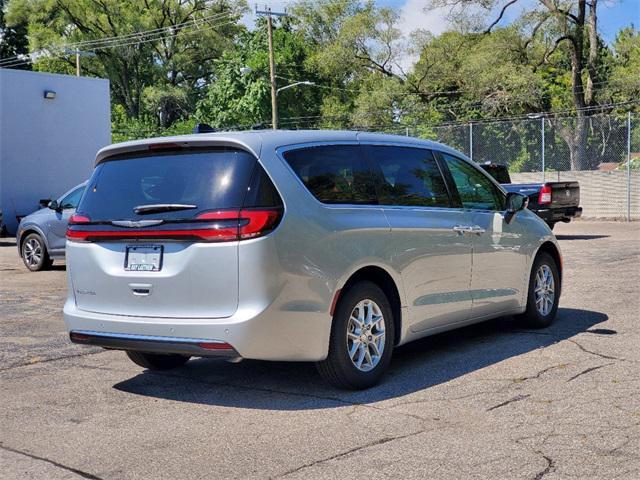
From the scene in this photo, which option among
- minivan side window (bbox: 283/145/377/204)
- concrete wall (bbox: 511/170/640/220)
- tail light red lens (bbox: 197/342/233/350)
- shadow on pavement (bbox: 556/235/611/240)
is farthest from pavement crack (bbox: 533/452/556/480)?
concrete wall (bbox: 511/170/640/220)

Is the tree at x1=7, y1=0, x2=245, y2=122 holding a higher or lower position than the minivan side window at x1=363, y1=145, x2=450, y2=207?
higher

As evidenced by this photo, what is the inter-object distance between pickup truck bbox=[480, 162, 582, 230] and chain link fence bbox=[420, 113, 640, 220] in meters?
7.38

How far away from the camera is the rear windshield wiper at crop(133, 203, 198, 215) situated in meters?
5.49

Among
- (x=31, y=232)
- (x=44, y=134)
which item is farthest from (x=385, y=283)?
(x=44, y=134)

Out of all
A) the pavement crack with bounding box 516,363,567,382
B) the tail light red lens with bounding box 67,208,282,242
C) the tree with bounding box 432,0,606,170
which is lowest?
the pavement crack with bounding box 516,363,567,382

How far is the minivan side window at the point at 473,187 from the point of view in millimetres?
7293

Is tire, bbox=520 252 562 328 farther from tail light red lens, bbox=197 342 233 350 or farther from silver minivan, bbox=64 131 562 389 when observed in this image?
tail light red lens, bbox=197 342 233 350

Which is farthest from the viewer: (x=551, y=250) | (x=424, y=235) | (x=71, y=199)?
(x=71, y=199)

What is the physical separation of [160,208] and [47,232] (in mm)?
10046

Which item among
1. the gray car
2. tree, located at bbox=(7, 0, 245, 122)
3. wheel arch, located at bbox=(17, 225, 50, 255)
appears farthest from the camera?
tree, located at bbox=(7, 0, 245, 122)

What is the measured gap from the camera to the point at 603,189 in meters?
26.8

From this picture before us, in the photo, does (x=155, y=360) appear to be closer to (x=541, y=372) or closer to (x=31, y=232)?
(x=541, y=372)

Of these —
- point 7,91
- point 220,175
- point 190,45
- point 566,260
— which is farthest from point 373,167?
point 190,45

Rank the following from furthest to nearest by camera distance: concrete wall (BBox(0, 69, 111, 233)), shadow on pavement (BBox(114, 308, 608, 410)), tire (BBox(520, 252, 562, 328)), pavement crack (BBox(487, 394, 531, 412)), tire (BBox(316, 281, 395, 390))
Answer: concrete wall (BBox(0, 69, 111, 233)) < tire (BBox(520, 252, 562, 328)) < shadow on pavement (BBox(114, 308, 608, 410)) < tire (BBox(316, 281, 395, 390)) < pavement crack (BBox(487, 394, 531, 412))
